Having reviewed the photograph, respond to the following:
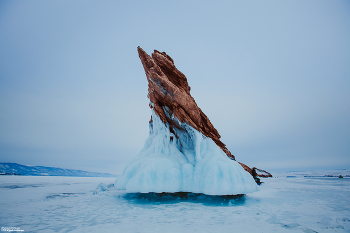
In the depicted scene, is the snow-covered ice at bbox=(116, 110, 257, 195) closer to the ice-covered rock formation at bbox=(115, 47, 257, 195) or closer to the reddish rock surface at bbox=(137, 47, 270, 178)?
the ice-covered rock formation at bbox=(115, 47, 257, 195)

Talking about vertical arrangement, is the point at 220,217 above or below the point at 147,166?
below

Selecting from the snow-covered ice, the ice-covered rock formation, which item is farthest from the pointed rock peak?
the snow-covered ice

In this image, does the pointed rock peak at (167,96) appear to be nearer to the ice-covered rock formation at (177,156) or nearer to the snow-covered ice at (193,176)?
the ice-covered rock formation at (177,156)

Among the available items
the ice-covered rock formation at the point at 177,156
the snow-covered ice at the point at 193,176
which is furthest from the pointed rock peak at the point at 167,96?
the snow-covered ice at the point at 193,176

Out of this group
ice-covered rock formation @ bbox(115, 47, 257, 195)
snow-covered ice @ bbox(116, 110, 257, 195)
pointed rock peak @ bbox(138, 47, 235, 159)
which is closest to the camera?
snow-covered ice @ bbox(116, 110, 257, 195)

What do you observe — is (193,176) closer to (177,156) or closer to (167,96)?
(177,156)

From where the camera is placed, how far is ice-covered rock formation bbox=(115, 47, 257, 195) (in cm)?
780

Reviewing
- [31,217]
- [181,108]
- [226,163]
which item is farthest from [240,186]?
[31,217]

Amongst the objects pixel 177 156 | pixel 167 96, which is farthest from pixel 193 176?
pixel 167 96

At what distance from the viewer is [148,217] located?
5.20 meters

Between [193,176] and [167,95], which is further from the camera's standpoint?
[167,95]

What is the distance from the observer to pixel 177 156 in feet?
34.1

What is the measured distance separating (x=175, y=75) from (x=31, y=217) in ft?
36.3

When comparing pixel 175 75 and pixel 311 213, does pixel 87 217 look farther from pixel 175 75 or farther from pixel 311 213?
pixel 175 75
